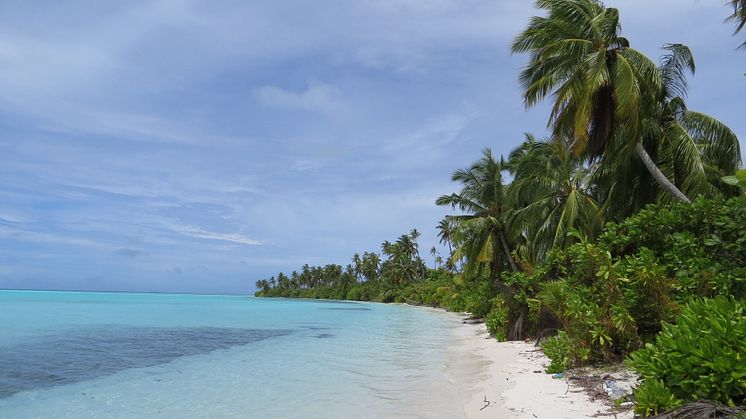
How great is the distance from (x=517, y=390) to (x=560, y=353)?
186 cm

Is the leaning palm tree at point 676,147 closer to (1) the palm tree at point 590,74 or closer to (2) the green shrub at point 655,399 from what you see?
(1) the palm tree at point 590,74

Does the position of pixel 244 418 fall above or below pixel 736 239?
below

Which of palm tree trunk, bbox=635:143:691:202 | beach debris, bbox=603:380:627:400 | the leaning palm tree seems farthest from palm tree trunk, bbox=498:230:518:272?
beach debris, bbox=603:380:627:400

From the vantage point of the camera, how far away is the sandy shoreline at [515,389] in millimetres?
5938

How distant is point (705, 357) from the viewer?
4.01 meters

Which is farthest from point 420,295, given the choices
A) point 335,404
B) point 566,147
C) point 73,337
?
point 335,404

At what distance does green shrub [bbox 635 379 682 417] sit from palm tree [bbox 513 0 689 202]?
24.0 ft

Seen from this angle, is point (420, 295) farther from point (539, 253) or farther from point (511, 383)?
point (511, 383)

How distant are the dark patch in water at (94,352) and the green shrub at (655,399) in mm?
10405

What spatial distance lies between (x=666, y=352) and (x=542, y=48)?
32.1 feet

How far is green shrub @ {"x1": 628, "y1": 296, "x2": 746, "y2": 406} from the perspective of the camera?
386 cm

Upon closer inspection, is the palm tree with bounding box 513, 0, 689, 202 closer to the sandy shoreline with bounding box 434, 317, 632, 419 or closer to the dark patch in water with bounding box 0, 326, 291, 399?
the sandy shoreline with bounding box 434, 317, 632, 419

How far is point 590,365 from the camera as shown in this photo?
8297 mm

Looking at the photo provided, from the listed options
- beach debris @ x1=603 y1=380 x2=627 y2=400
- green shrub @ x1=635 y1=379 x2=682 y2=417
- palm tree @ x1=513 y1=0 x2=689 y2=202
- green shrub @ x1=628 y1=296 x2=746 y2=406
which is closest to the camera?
green shrub @ x1=628 y1=296 x2=746 y2=406
